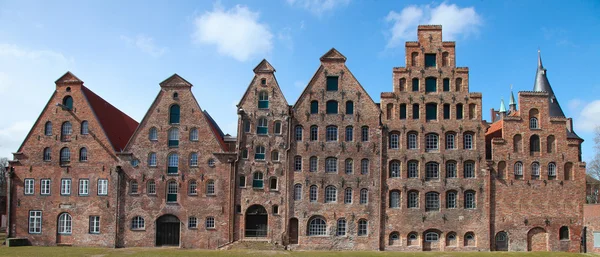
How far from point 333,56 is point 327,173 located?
9.34 meters

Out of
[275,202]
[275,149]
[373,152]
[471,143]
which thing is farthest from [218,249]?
[471,143]

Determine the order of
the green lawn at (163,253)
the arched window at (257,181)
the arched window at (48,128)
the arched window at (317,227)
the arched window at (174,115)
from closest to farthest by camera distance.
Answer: the green lawn at (163,253) → the arched window at (317,227) → the arched window at (257,181) → the arched window at (174,115) → the arched window at (48,128)

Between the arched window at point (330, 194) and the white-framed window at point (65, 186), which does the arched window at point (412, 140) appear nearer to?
the arched window at point (330, 194)

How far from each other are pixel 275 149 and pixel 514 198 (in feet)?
→ 61.5

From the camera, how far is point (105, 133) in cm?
3956

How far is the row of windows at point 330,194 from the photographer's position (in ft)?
126

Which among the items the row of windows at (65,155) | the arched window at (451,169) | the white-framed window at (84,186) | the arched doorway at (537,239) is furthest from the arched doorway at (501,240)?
the row of windows at (65,155)

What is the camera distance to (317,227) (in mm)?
38312

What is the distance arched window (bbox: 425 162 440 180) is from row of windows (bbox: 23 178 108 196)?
997 inches

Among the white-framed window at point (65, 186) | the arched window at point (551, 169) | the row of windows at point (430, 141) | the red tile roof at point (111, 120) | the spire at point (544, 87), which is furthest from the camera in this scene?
the spire at point (544, 87)

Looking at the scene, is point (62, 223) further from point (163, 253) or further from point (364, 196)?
point (364, 196)

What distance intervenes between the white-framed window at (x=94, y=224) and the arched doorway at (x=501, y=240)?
30907mm

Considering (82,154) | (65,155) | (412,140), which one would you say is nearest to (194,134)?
(82,154)

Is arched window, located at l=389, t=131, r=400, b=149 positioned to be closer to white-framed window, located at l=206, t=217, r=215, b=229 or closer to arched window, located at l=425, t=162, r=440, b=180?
arched window, located at l=425, t=162, r=440, b=180
